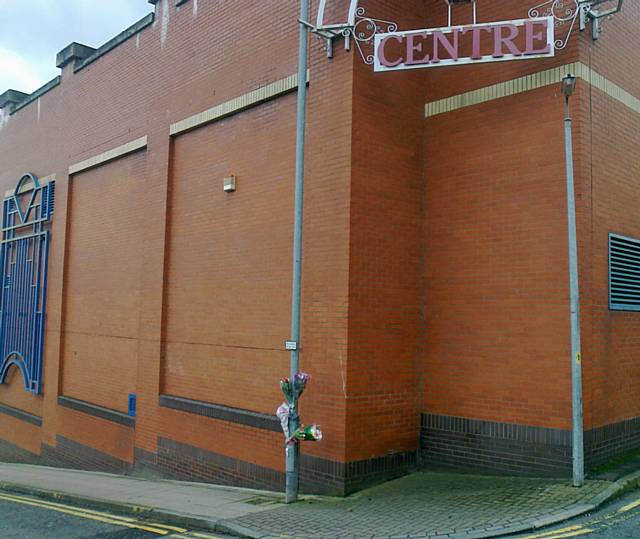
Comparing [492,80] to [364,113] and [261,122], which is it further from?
[261,122]

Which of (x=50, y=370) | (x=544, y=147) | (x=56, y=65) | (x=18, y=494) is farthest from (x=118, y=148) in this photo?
(x=544, y=147)

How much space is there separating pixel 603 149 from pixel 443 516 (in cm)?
558

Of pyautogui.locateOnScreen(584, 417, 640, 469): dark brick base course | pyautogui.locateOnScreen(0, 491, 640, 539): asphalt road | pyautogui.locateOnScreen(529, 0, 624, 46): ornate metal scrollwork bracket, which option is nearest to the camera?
pyautogui.locateOnScreen(0, 491, 640, 539): asphalt road

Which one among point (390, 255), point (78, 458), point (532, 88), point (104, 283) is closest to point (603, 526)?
point (390, 255)

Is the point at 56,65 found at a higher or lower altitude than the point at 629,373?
higher

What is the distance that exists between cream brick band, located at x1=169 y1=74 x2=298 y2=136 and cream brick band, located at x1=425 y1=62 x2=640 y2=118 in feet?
7.66

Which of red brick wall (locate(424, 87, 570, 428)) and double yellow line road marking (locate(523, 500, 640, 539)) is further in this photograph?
red brick wall (locate(424, 87, 570, 428))

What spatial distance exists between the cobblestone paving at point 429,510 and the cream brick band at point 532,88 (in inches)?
213

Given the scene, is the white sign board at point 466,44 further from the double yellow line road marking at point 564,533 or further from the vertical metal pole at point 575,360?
the double yellow line road marking at point 564,533

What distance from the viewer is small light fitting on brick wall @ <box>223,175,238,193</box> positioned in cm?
1187

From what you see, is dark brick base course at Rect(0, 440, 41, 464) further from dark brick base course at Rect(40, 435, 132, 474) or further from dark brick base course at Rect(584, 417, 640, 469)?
dark brick base course at Rect(584, 417, 640, 469)

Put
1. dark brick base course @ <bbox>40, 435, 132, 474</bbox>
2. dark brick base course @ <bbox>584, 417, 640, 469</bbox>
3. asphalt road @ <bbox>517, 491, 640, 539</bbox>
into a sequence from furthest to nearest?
dark brick base course @ <bbox>40, 435, 132, 474</bbox> < dark brick base course @ <bbox>584, 417, 640, 469</bbox> < asphalt road @ <bbox>517, 491, 640, 539</bbox>

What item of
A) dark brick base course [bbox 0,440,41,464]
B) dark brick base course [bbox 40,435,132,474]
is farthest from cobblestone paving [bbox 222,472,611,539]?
dark brick base course [bbox 0,440,41,464]

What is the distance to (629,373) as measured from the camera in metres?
9.90
